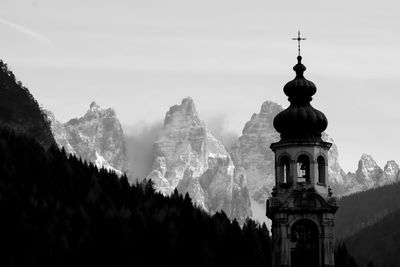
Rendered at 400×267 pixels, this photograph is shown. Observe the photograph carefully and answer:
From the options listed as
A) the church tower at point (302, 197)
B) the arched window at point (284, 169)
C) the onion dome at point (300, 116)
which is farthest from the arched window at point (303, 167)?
the onion dome at point (300, 116)

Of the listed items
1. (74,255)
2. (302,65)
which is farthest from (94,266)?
(302,65)

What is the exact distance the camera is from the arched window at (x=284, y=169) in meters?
101

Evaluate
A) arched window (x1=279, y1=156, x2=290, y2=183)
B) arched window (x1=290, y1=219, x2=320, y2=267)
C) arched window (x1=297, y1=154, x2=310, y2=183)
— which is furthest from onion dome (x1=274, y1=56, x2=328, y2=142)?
arched window (x1=290, y1=219, x2=320, y2=267)

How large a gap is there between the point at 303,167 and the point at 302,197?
3.23 metres

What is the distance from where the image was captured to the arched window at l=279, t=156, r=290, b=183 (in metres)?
101

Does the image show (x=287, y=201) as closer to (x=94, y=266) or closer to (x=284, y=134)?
(x=284, y=134)

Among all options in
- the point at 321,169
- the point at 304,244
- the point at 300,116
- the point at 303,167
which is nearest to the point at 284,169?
the point at 303,167

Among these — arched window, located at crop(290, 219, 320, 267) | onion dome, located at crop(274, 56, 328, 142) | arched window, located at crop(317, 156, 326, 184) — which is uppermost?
→ onion dome, located at crop(274, 56, 328, 142)

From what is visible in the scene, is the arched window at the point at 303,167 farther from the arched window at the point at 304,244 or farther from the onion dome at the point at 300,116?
the arched window at the point at 304,244

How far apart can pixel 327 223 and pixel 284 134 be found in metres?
7.33

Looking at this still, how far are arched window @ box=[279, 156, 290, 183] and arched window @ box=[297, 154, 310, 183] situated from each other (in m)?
0.87

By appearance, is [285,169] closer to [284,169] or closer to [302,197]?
[284,169]

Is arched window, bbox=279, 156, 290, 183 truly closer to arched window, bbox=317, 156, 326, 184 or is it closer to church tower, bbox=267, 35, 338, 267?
church tower, bbox=267, 35, 338, 267

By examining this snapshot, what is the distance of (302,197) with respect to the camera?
326 ft
